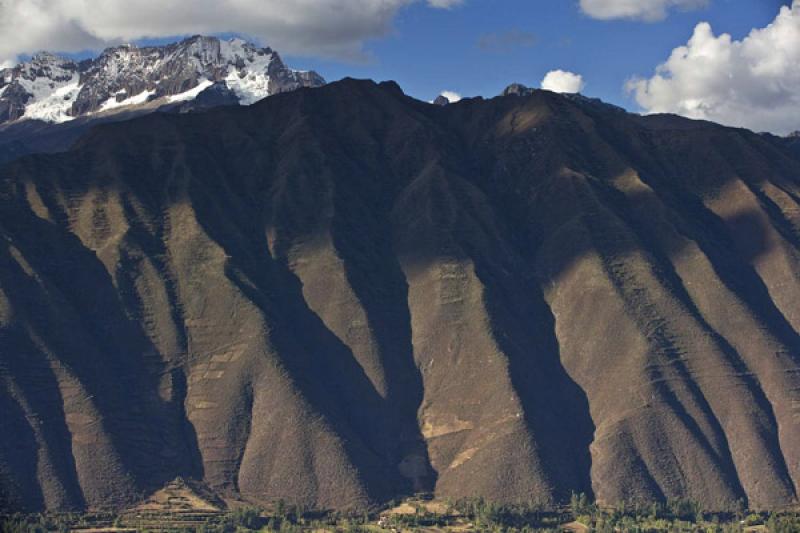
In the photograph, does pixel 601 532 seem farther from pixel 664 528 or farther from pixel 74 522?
pixel 74 522

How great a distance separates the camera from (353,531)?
Answer: 193 m

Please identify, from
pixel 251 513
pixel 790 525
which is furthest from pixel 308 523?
pixel 790 525

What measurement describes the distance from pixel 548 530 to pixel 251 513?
41.0 metres

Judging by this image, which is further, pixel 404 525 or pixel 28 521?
pixel 404 525

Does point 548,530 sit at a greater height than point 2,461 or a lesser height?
lesser

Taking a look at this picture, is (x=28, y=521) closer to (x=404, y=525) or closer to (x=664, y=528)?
(x=404, y=525)

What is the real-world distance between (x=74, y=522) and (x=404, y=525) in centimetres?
4467

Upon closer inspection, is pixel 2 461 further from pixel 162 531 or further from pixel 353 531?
pixel 353 531

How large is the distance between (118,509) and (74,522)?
7.84 m

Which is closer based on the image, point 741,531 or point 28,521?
point 28,521

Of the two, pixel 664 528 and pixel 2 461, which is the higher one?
pixel 2 461

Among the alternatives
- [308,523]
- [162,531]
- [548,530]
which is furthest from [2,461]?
[548,530]

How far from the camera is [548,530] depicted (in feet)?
642

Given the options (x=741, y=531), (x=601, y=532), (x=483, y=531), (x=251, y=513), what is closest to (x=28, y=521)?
(x=251, y=513)
